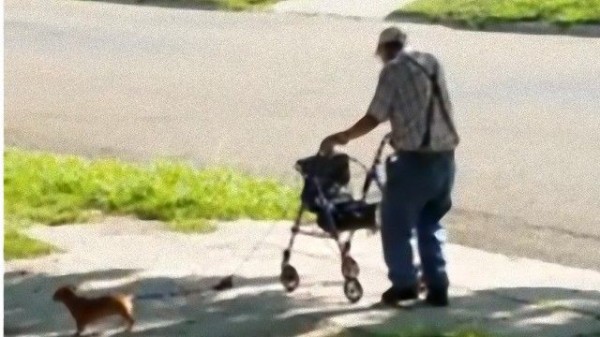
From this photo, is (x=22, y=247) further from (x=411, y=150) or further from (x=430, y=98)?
(x=430, y=98)

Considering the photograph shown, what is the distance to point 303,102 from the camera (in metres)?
14.8

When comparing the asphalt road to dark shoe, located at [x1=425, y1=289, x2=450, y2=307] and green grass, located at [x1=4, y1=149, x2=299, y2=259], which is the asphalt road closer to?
green grass, located at [x1=4, y1=149, x2=299, y2=259]

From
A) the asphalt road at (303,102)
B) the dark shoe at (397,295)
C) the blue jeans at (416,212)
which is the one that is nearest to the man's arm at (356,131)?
the blue jeans at (416,212)

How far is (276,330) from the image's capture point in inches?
263

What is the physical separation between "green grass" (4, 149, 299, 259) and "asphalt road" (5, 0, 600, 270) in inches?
43.5

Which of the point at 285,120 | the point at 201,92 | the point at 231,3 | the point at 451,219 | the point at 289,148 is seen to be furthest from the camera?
the point at 231,3

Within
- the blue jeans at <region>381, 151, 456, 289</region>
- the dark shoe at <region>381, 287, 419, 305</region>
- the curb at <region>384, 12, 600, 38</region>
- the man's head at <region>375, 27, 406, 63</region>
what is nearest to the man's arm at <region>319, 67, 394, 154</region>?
the man's head at <region>375, 27, 406, 63</region>

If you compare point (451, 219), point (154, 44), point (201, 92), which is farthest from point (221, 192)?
point (154, 44)

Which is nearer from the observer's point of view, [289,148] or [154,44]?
[289,148]

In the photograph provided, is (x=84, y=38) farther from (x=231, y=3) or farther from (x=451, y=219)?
(x=451, y=219)

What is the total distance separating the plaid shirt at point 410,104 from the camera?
671cm

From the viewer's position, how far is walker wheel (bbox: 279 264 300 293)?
291 inches

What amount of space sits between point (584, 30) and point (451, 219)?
428 inches

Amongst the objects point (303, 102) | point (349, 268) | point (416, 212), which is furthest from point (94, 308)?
point (303, 102)
